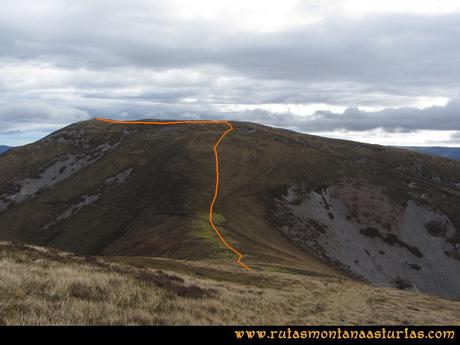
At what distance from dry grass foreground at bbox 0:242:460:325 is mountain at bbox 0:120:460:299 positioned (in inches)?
835

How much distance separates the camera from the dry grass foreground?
13961mm

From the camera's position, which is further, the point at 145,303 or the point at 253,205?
the point at 253,205

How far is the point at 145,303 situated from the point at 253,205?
3750 inches

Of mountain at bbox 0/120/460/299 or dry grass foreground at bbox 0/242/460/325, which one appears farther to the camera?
mountain at bbox 0/120/460/299

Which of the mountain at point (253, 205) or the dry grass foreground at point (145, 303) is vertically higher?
the dry grass foreground at point (145, 303)

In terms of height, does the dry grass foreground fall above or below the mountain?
above

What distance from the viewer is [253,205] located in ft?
366

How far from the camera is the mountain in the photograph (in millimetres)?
87562

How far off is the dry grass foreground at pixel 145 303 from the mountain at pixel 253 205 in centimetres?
2121

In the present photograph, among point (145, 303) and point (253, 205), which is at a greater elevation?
point (145, 303)

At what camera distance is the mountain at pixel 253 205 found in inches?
3447

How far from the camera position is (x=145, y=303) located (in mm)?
16812
